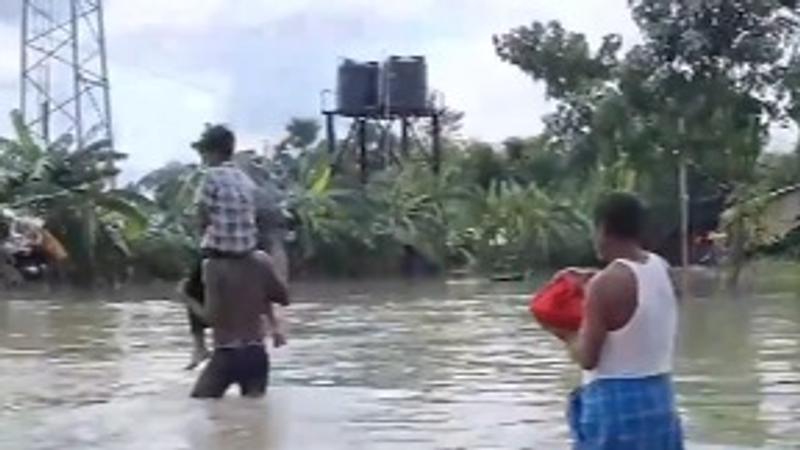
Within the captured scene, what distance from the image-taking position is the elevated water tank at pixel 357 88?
173 ft

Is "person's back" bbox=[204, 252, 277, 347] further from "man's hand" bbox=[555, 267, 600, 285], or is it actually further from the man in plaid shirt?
"man's hand" bbox=[555, 267, 600, 285]

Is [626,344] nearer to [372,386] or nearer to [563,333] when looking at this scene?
[563,333]

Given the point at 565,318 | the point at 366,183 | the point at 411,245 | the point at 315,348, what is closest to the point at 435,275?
the point at 411,245

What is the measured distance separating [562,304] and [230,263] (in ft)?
14.9

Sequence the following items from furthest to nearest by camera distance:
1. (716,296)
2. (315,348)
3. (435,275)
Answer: (435,275), (716,296), (315,348)

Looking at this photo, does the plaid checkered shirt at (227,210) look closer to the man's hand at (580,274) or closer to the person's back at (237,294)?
the person's back at (237,294)

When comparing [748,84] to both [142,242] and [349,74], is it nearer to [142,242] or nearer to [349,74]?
[142,242]

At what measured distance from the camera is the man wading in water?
9945 millimetres

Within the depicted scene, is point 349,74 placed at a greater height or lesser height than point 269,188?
greater

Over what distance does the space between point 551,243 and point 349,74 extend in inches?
418

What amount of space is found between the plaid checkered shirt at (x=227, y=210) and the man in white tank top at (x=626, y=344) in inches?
175

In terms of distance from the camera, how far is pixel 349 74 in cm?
5309

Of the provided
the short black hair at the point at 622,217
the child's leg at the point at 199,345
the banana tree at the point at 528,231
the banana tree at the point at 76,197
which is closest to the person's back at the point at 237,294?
the child's leg at the point at 199,345

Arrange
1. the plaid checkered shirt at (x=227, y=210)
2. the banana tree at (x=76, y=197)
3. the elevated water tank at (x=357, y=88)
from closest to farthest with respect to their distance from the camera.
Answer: the plaid checkered shirt at (x=227, y=210) → the banana tree at (x=76, y=197) → the elevated water tank at (x=357, y=88)
